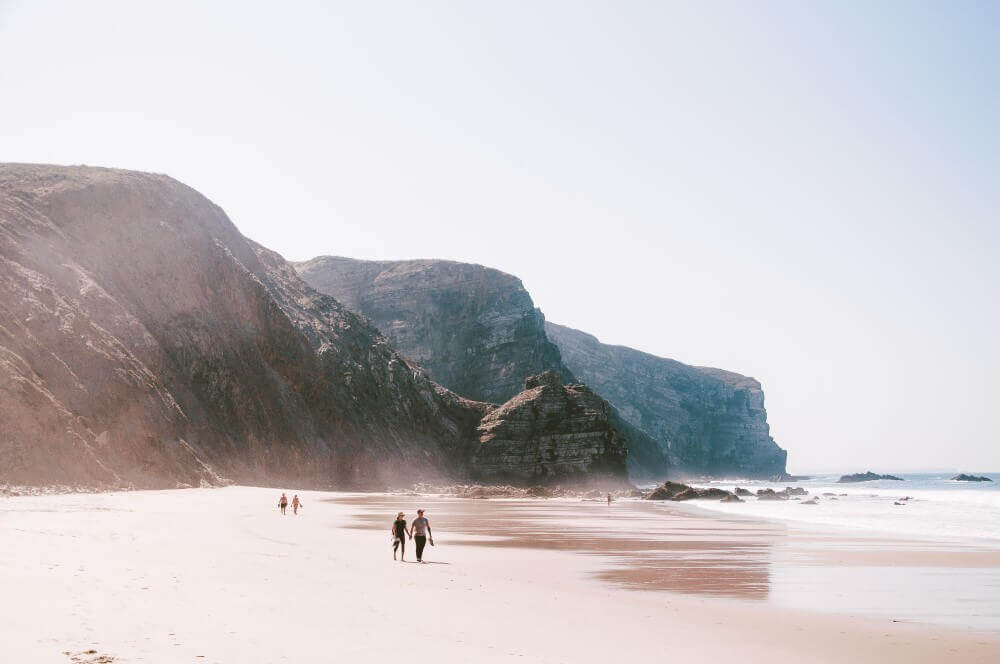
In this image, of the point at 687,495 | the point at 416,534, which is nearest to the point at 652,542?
the point at 416,534

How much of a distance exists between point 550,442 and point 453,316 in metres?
46.0

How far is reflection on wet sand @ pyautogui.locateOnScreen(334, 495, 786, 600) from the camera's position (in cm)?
1788

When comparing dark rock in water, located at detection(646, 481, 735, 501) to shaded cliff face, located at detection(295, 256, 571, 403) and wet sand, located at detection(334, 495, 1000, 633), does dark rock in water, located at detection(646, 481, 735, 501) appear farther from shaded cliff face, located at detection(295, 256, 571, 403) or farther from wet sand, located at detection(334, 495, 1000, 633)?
shaded cliff face, located at detection(295, 256, 571, 403)

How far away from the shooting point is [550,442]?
99.7 metres

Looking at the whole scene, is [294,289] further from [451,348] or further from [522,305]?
[522,305]

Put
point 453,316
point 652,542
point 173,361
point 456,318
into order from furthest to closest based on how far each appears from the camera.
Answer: point 453,316, point 456,318, point 173,361, point 652,542

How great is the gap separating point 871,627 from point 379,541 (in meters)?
16.0

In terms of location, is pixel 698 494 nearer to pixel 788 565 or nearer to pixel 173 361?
pixel 173 361

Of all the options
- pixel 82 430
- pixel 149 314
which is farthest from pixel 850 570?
pixel 149 314

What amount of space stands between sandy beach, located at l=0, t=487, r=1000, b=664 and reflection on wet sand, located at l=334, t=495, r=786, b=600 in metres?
0.17

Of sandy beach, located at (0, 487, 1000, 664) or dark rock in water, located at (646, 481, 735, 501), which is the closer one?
sandy beach, located at (0, 487, 1000, 664)

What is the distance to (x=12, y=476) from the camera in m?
37.9

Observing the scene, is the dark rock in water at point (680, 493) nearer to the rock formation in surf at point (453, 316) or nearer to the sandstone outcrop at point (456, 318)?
the rock formation in surf at point (453, 316)

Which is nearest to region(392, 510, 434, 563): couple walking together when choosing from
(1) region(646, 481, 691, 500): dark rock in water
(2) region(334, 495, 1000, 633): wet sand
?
(2) region(334, 495, 1000, 633): wet sand
